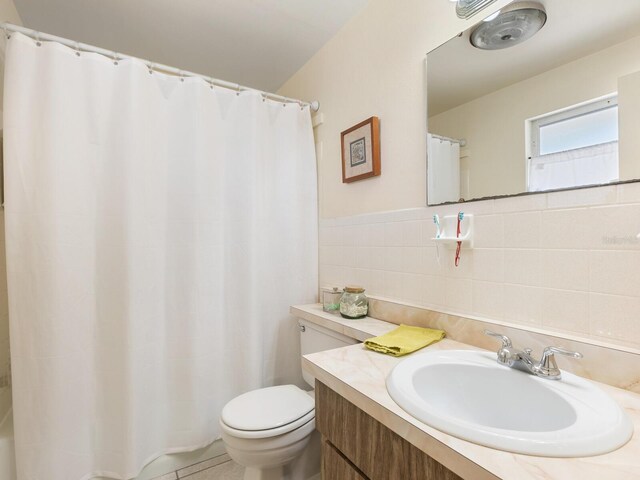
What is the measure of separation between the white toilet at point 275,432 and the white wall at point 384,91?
709 millimetres

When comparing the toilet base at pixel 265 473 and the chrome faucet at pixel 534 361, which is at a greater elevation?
the chrome faucet at pixel 534 361

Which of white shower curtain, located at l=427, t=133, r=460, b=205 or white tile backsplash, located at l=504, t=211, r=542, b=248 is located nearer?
white tile backsplash, located at l=504, t=211, r=542, b=248

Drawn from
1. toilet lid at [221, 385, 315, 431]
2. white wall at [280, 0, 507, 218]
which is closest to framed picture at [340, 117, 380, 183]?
white wall at [280, 0, 507, 218]

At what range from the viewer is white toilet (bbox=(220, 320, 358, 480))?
116 centimetres

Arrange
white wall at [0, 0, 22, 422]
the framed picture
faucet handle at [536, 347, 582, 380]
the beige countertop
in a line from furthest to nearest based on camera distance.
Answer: the framed picture
white wall at [0, 0, 22, 422]
faucet handle at [536, 347, 582, 380]
the beige countertop

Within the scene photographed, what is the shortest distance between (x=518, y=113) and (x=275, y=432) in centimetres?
136

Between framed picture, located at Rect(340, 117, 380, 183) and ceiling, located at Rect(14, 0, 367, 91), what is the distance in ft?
1.96

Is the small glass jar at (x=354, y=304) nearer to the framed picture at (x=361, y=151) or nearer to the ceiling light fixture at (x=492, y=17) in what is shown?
the framed picture at (x=361, y=151)

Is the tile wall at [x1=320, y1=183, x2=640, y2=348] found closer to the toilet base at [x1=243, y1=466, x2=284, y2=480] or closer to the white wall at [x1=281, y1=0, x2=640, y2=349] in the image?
the white wall at [x1=281, y1=0, x2=640, y2=349]

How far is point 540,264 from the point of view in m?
0.92

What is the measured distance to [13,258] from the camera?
47.7 inches

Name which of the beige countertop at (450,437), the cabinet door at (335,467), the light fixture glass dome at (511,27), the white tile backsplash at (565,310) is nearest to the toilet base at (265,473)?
the cabinet door at (335,467)

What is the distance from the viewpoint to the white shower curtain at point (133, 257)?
124 cm

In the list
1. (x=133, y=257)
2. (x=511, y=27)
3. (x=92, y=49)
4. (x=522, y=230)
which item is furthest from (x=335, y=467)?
(x=92, y=49)
